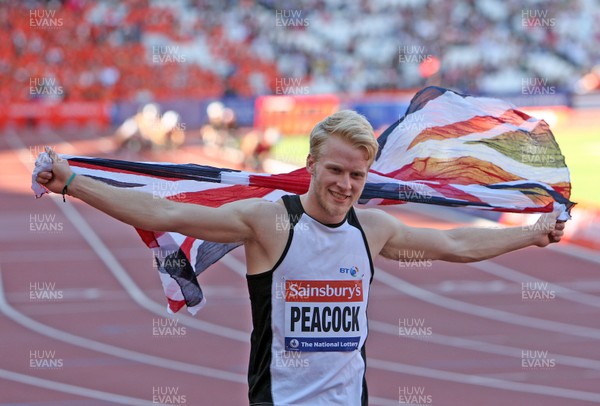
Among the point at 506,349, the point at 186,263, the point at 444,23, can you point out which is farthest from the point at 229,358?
the point at 444,23

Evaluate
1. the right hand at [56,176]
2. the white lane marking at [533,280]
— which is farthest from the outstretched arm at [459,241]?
the white lane marking at [533,280]

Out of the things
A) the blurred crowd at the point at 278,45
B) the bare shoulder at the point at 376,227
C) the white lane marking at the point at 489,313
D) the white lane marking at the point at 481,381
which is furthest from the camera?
the blurred crowd at the point at 278,45

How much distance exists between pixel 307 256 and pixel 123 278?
35.6 feet

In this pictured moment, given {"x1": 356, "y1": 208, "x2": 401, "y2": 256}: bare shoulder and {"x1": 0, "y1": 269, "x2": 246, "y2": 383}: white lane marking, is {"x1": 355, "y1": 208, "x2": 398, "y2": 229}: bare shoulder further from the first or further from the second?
{"x1": 0, "y1": 269, "x2": 246, "y2": 383}: white lane marking

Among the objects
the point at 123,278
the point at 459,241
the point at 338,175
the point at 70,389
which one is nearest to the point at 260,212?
the point at 338,175

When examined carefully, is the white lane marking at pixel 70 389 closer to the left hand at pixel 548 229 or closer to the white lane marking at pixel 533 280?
the left hand at pixel 548 229

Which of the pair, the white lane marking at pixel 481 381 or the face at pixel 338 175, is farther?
the white lane marking at pixel 481 381

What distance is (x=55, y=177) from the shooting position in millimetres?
3408

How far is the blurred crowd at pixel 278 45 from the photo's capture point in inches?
1340

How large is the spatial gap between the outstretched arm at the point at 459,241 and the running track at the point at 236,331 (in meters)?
4.50

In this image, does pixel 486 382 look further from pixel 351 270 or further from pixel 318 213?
pixel 318 213

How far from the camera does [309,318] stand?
11.8 feet

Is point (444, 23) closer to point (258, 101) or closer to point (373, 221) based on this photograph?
point (258, 101)

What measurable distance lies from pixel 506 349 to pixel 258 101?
23.6 meters
